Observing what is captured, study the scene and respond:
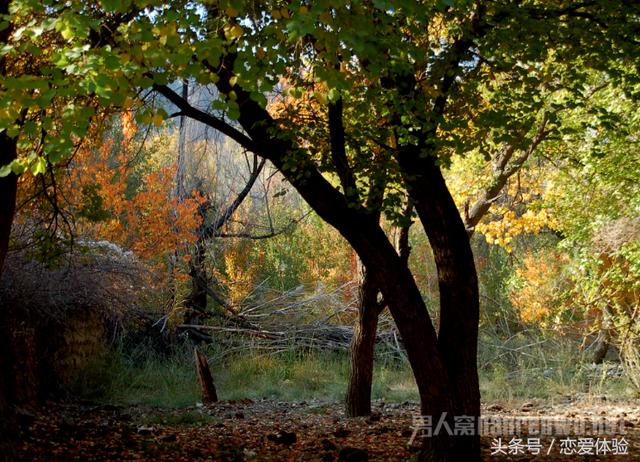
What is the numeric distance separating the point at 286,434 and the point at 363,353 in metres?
1.67

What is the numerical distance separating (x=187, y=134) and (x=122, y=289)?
16.1ft

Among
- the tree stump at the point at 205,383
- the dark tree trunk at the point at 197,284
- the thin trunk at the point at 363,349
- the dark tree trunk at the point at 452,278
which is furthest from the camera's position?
the dark tree trunk at the point at 197,284

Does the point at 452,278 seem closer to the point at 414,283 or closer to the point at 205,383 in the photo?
the point at 414,283

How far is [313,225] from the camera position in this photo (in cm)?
1742

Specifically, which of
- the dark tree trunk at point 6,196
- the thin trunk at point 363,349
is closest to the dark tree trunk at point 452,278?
the thin trunk at point 363,349

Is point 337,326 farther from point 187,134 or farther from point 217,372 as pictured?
point 187,134

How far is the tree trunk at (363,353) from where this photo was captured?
25.4 ft

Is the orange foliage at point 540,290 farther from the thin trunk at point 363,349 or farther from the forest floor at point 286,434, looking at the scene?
the thin trunk at point 363,349

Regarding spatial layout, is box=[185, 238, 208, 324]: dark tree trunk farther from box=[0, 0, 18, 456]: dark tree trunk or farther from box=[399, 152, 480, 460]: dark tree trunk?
box=[0, 0, 18, 456]: dark tree trunk

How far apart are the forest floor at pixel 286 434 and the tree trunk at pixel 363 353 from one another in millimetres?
198

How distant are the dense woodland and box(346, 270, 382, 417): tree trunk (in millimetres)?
25

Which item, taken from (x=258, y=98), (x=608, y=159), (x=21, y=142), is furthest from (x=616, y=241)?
(x=21, y=142)

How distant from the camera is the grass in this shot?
972 centimetres

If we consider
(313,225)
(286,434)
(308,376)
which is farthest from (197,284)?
(286,434)
